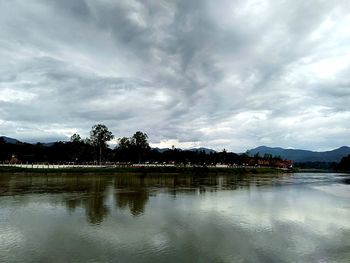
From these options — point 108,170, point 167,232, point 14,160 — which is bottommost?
point 167,232

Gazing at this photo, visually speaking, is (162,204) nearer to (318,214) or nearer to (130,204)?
(130,204)

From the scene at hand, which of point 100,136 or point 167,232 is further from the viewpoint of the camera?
point 100,136

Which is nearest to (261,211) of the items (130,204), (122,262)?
(130,204)

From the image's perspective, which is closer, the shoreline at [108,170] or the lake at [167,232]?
the lake at [167,232]

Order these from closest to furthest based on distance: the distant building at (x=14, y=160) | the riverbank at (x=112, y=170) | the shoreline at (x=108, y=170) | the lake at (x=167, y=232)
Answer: the lake at (x=167, y=232)
the shoreline at (x=108, y=170)
the riverbank at (x=112, y=170)
the distant building at (x=14, y=160)

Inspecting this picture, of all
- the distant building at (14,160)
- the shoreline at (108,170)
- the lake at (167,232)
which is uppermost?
the distant building at (14,160)

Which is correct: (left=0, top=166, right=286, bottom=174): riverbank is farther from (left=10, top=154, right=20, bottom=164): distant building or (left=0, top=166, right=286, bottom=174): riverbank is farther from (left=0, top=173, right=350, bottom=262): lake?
(left=0, top=173, right=350, bottom=262): lake

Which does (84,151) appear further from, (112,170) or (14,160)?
(112,170)

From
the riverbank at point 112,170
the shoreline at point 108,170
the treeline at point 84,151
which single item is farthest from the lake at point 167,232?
the treeline at point 84,151

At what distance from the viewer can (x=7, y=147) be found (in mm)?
137250

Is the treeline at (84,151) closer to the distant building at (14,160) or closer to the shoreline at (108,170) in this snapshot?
the distant building at (14,160)

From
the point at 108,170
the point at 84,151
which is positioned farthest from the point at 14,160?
the point at 108,170

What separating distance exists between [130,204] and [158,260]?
778 inches

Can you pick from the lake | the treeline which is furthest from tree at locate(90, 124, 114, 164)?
the lake
